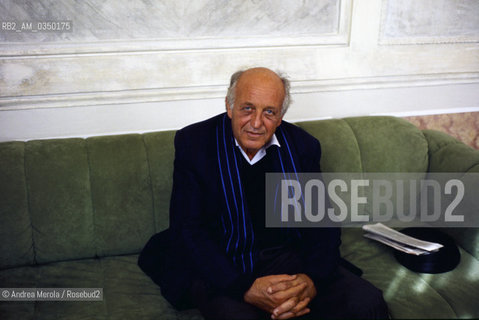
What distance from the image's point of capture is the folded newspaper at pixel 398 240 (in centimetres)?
186

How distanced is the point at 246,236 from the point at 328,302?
0.39 metres

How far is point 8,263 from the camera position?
1.83m

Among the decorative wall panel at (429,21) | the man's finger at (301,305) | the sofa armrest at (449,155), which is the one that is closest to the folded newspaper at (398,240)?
the sofa armrest at (449,155)

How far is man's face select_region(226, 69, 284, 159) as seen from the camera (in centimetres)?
163

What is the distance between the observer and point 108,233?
1.92 meters

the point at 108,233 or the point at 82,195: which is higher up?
the point at 82,195

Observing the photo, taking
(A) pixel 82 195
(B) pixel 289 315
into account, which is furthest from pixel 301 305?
(A) pixel 82 195

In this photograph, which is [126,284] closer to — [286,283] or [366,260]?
[286,283]

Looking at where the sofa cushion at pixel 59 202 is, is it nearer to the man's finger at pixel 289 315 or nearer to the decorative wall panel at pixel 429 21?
the man's finger at pixel 289 315

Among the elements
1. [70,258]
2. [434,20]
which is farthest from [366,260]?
[434,20]

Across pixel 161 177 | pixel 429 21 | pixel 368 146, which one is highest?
pixel 429 21

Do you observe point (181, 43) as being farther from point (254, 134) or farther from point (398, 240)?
point (398, 240)

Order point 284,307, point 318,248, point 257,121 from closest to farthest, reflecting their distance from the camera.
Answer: point 284,307 < point 257,121 < point 318,248

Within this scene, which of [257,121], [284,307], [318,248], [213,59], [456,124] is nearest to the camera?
[284,307]
